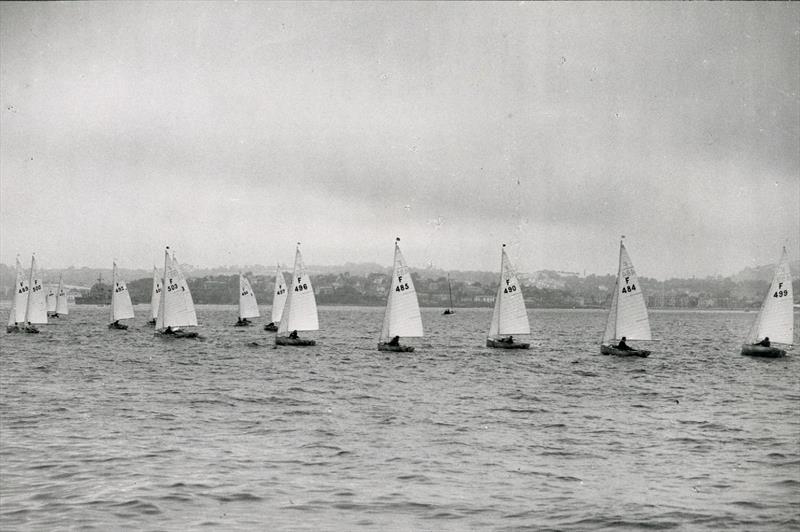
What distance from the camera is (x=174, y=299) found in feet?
189

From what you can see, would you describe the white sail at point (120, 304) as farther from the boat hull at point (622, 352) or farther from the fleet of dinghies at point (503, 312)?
the boat hull at point (622, 352)

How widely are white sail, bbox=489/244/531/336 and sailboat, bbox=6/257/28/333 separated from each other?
39540 millimetres

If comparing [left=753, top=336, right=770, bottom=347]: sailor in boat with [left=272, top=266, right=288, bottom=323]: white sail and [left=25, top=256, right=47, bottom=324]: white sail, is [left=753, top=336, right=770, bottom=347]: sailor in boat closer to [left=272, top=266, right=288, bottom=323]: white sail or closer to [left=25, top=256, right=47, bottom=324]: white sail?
[left=272, top=266, right=288, bottom=323]: white sail

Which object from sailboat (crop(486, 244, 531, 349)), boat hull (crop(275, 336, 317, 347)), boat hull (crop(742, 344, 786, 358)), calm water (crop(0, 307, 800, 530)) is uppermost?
sailboat (crop(486, 244, 531, 349))

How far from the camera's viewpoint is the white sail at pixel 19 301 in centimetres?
6659

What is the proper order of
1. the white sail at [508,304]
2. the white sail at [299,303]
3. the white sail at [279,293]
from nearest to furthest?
1. the white sail at [508,304]
2. the white sail at [299,303]
3. the white sail at [279,293]

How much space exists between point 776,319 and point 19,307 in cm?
6000

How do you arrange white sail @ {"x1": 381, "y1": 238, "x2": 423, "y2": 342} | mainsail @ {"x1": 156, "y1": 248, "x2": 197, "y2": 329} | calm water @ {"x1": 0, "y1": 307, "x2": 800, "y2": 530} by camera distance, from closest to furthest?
calm water @ {"x1": 0, "y1": 307, "x2": 800, "y2": 530} < white sail @ {"x1": 381, "y1": 238, "x2": 423, "y2": 342} < mainsail @ {"x1": 156, "y1": 248, "x2": 197, "y2": 329}

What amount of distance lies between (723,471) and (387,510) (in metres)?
7.74

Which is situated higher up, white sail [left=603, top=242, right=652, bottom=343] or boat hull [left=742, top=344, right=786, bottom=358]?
white sail [left=603, top=242, right=652, bottom=343]

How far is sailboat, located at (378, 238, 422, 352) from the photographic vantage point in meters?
45.7

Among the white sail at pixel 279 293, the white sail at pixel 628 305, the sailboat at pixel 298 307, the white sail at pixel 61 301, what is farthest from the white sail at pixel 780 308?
the white sail at pixel 61 301

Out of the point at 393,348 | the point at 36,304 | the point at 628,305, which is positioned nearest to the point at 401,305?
the point at 393,348

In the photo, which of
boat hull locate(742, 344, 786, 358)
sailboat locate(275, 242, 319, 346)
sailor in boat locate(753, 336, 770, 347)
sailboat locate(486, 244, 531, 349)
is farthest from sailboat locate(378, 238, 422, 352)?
sailor in boat locate(753, 336, 770, 347)
